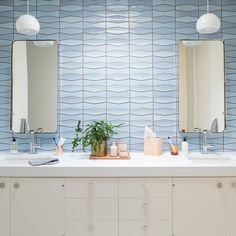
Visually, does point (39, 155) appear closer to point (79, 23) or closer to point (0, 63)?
point (0, 63)

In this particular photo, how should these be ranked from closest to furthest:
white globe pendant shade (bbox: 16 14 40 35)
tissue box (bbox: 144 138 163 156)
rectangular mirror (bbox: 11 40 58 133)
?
1. white globe pendant shade (bbox: 16 14 40 35)
2. tissue box (bbox: 144 138 163 156)
3. rectangular mirror (bbox: 11 40 58 133)

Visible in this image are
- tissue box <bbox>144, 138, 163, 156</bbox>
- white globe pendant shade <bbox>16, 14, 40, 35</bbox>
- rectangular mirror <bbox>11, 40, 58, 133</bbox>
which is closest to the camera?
white globe pendant shade <bbox>16, 14, 40, 35</bbox>

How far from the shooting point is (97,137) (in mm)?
2000

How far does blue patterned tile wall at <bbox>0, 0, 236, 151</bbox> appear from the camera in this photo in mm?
2182
